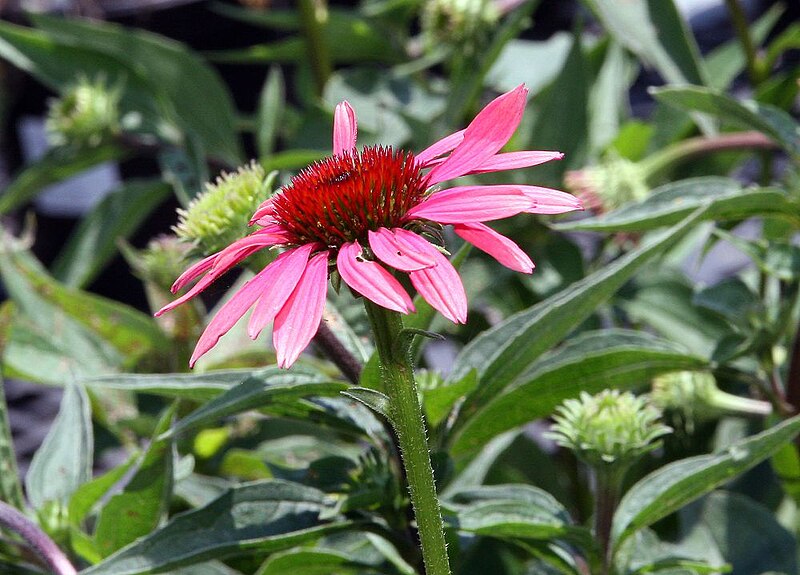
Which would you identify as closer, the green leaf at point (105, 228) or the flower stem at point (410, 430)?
the flower stem at point (410, 430)

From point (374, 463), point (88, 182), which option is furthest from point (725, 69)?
point (88, 182)

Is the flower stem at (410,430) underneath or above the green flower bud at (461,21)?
underneath

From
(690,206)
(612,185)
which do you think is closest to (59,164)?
(612,185)

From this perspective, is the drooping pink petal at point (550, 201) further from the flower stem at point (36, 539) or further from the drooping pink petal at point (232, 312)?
the flower stem at point (36, 539)

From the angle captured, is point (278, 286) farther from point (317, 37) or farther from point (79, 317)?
point (317, 37)

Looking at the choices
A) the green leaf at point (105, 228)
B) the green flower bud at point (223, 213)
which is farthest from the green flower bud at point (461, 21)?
the green flower bud at point (223, 213)

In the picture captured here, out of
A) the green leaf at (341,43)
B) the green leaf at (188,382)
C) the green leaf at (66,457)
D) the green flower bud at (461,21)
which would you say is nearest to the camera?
the green leaf at (188,382)

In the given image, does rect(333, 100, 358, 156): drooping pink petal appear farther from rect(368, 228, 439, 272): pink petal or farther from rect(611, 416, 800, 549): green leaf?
rect(611, 416, 800, 549): green leaf
